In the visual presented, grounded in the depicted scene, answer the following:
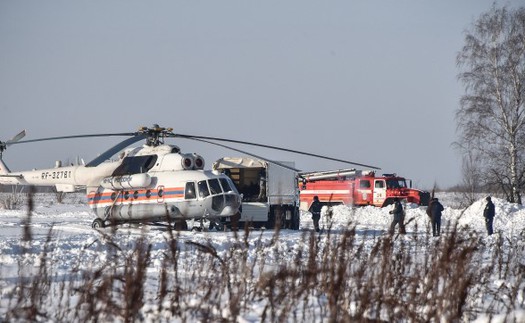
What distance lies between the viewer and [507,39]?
30.9m

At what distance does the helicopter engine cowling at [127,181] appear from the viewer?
748 inches

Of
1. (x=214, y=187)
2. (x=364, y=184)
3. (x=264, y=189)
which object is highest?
(x=364, y=184)

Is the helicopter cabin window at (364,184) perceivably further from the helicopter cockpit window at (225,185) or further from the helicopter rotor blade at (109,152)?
the helicopter rotor blade at (109,152)

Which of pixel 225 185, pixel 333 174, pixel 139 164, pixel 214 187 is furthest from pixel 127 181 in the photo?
pixel 333 174

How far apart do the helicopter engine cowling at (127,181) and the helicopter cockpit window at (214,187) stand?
173 cm

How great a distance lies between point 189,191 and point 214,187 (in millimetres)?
670

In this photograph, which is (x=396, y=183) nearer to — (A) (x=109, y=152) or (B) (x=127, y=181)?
(B) (x=127, y=181)

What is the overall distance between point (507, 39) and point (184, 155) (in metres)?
18.0

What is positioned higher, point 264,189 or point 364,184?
point 364,184

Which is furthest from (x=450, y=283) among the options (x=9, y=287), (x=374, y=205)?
(x=374, y=205)

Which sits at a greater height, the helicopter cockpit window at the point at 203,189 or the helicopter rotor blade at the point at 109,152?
the helicopter rotor blade at the point at 109,152

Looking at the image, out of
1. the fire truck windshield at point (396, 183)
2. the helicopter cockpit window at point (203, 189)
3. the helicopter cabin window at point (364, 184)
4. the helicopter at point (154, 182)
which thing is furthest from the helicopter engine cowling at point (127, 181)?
the fire truck windshield at point (396, 183)

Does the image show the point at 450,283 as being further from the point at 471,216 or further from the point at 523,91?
the point at 523,91

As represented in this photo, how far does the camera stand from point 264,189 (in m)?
22.2
